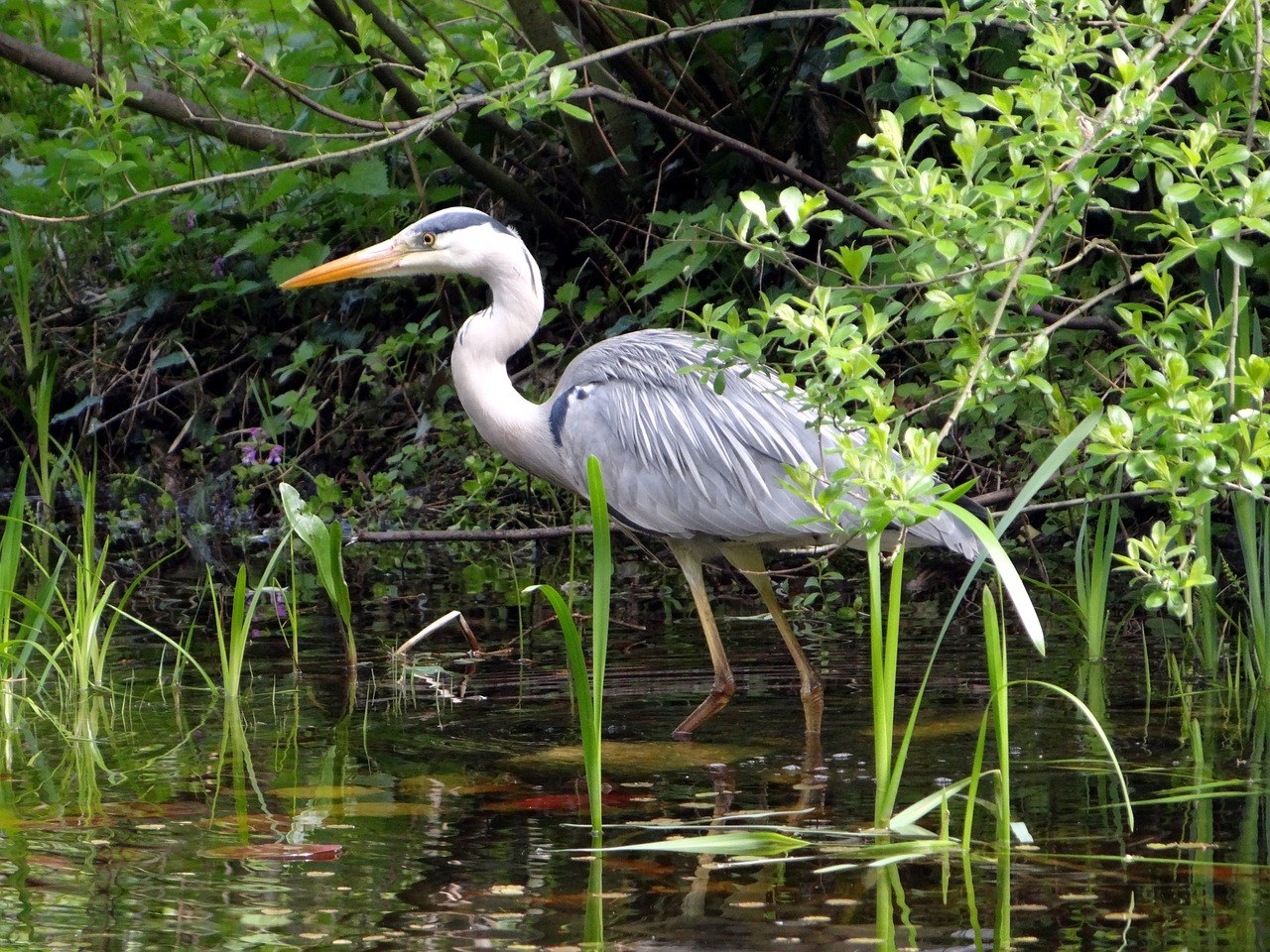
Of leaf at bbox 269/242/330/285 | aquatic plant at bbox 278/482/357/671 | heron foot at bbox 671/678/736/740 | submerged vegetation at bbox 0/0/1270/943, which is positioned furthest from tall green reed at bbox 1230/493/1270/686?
leaf at bbox 269/242/330/285

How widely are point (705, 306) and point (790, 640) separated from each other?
1.73 meters

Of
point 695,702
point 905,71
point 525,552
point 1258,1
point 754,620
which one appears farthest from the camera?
Result: point 525,552

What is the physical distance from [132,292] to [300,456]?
1935mm

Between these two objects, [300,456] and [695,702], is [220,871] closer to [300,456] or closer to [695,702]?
[695,702]

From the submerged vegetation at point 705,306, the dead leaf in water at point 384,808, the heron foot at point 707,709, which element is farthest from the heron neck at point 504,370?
the dead leaf in water at point 384,808

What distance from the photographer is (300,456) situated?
902 centimetres

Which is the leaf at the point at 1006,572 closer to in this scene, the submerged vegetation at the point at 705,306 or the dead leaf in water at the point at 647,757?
the submerged vegetation at the point at 705,306

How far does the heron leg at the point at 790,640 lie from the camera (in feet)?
15.6

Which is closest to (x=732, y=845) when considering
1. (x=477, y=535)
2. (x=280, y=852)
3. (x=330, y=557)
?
(x=280, y=852)

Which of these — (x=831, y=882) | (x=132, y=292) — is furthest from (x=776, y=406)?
(x=132, y=292)

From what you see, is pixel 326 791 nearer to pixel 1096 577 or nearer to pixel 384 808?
pixel 384 808

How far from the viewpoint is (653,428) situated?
5.57m

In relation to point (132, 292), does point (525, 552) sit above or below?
below

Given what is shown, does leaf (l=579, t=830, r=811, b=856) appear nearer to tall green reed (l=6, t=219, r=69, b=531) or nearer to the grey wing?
the grey wing
